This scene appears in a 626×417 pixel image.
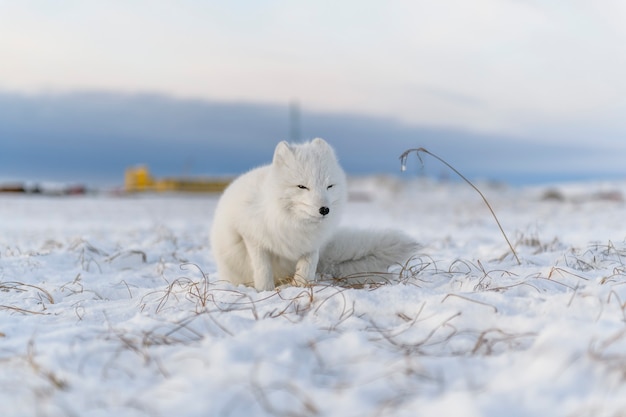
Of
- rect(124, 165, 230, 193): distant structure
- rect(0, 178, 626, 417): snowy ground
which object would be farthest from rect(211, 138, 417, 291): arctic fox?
rect(124, 165, 230, 193): distant structure

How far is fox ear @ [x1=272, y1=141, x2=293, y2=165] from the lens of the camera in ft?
12.6

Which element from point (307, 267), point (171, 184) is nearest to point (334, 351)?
point (307, 267)

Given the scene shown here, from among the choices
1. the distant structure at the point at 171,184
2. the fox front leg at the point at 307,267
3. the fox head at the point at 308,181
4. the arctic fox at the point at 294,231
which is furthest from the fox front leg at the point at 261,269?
the distant structure at the point at 171,184

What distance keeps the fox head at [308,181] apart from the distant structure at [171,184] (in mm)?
24964

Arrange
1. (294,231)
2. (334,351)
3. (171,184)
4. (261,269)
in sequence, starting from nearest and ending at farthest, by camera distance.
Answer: (334,351) → (294,231) → (261,269) → (171,184)

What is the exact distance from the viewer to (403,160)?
4066 mm

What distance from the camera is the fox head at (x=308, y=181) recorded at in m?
3.65

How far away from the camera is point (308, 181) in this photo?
3.70m

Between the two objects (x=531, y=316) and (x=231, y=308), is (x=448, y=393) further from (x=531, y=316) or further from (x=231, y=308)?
(x=231, y=308)

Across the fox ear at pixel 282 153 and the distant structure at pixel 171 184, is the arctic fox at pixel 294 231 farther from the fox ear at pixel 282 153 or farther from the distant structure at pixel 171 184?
the distant structure at pixel 171 184

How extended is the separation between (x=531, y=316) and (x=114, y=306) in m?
2.43

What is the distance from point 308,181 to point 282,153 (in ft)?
1.06

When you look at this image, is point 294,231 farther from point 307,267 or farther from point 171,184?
point 171,184

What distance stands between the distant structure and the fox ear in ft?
81.9
